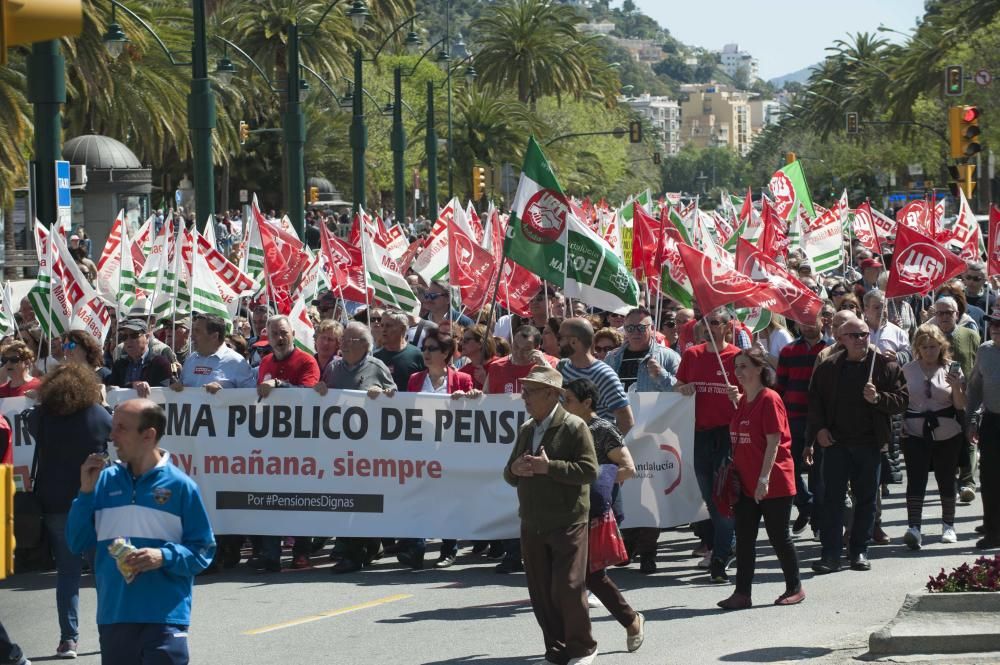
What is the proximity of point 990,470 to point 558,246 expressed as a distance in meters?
3.36

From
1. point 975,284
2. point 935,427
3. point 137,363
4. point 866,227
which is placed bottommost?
point 935,427

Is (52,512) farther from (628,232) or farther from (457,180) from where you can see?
(457,180)

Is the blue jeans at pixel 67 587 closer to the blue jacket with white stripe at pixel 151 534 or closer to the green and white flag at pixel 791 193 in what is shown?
the blue jacket with white stripe at pixel 151 534

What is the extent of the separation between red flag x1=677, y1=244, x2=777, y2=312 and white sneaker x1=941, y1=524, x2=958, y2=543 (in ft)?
6.70

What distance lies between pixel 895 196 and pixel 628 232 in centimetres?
5642

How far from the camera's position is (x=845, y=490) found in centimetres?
1034

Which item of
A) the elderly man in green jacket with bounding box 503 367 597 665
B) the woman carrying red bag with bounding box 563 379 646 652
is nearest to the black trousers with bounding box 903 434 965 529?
the woman carrying red bag with bounding box 563 379 646 652

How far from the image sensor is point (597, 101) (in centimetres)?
8625

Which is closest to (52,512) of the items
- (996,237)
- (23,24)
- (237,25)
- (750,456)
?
(750,456)

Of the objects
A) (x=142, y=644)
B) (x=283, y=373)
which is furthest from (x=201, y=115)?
(x=142, y=644)

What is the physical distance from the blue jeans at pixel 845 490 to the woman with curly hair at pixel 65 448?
174 inches

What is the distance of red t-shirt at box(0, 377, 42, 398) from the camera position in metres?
10.8

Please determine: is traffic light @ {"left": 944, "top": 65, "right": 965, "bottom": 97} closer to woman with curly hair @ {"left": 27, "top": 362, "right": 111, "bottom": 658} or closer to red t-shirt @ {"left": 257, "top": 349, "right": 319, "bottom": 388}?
red t-shirt @ {"left": 257, "top": 349, "right": 319, "bottom": 388}

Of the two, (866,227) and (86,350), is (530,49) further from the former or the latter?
(86,350)
